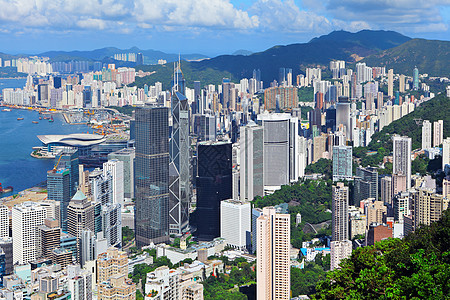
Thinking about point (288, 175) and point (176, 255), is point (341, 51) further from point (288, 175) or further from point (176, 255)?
point (176, 255)

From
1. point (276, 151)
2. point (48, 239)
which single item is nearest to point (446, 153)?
point (276, 151)

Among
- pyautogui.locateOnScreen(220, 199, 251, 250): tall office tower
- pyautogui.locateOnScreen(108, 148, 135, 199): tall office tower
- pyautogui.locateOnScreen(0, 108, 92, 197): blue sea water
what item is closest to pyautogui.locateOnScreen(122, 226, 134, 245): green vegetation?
pyautogui.locateOnScreen(220, 199, 251, 250): tall office tower

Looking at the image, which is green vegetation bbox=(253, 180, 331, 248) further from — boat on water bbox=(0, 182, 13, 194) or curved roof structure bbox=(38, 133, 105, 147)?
curved roof structure bbox=(38, 133, 105, 147)

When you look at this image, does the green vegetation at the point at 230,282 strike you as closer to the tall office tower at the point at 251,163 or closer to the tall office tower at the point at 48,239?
the tall office tower at the point at 48,239

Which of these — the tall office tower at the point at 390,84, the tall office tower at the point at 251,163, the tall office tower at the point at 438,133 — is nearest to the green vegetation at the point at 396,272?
the tall office tower at the point at 251,163

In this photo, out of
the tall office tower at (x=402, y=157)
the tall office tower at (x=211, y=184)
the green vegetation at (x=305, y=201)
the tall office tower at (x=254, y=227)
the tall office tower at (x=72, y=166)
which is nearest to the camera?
the tall office tower at (x=254, y=227)

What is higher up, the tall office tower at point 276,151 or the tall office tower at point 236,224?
the tall office tower at point 276,151
